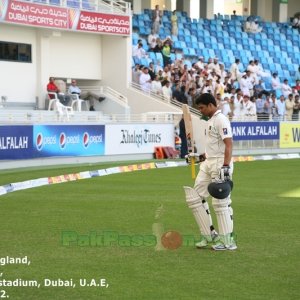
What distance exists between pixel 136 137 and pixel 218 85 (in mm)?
6838

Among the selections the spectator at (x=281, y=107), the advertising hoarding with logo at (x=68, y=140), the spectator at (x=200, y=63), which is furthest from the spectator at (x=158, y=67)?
the advertising hoarding with logo at (x=68, y=140)

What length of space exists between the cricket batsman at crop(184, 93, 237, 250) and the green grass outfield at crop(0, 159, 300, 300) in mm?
278

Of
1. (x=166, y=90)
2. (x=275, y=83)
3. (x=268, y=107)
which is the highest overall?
(x=275, y=83)

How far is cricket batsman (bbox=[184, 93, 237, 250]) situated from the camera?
1064cm

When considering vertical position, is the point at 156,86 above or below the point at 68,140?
above

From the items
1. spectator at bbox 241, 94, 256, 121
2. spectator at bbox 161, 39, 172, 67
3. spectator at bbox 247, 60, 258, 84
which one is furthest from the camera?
spectator at bbox 247, 60, 258, 84

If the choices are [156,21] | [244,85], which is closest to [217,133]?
[244,85]

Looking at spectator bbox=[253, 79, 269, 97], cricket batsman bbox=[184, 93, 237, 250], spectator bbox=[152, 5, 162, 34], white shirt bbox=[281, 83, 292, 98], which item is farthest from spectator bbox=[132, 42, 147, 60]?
cricket batsman bbox=[184, 93, 237, 250]

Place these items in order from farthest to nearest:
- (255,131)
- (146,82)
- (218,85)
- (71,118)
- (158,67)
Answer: (158,67) → (146,82) → (218,85) → (255,131) → (71,118)

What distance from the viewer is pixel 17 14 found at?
32.2 metres

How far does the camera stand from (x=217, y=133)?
10.8 meters

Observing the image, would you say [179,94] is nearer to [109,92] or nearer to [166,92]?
[166,92]

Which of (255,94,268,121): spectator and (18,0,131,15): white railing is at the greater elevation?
(18,0,131,15): white railing

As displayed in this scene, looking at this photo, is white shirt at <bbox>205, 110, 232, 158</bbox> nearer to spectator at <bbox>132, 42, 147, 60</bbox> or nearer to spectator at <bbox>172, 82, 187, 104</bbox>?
spectator at <bbox>172, 82, 187, 104</bbox>
